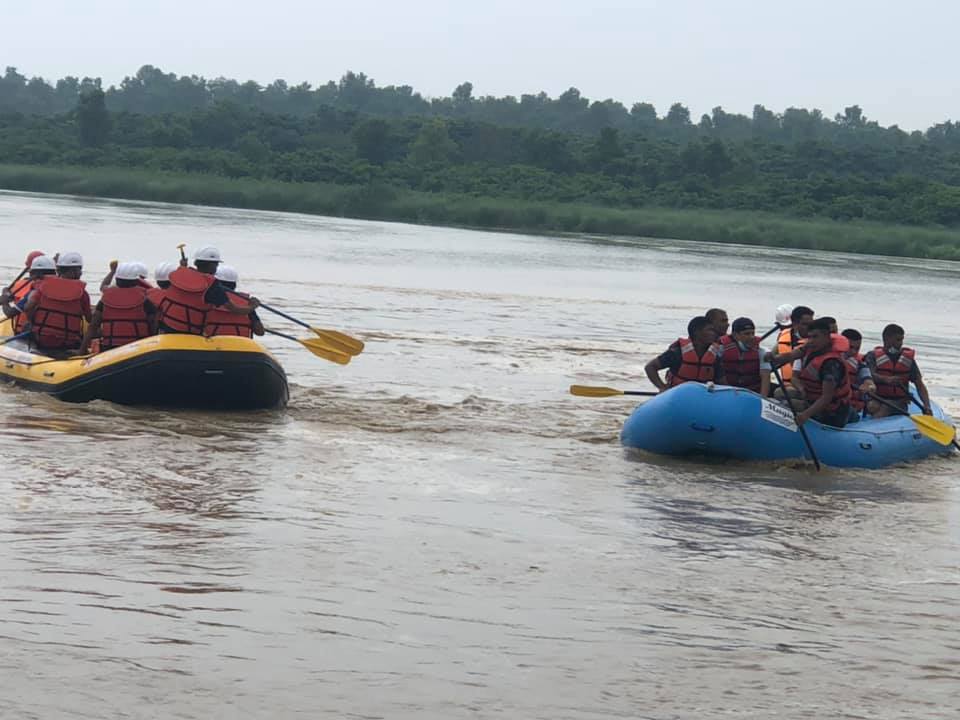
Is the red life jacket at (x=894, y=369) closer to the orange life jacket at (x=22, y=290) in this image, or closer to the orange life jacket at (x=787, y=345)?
the orange life jacket at (x=787, y=345)

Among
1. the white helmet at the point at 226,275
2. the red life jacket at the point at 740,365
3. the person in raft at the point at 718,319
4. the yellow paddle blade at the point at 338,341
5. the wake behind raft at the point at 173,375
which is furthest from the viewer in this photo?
the yellow paddle blade at the point at 338,341

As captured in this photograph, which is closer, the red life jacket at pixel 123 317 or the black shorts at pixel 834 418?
the black shorts at pixel 834 418

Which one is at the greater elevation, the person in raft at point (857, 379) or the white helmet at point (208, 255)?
the white helmet at point (208, 255)

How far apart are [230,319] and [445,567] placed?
161 inches

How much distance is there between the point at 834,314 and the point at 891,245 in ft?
65.6

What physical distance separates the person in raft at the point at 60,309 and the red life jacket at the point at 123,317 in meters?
0.43

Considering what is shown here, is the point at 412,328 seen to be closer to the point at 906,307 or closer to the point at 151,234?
the point at 906,307

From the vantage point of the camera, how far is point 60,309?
1060 centimetres

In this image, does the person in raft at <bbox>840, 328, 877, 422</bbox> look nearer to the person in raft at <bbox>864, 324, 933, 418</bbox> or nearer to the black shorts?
the person in raft at <bbox>864, 324, 933, 418</bbox>

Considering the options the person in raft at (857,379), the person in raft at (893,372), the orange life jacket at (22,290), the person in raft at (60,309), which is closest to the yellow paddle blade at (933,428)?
the person in raft at (857,379)

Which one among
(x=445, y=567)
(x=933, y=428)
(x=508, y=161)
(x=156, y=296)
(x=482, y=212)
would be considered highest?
(x=508, y=161)

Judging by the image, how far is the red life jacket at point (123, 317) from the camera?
33.2ft

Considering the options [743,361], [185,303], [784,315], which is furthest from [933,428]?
[185,303]

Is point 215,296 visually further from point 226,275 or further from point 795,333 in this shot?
point 795,333
